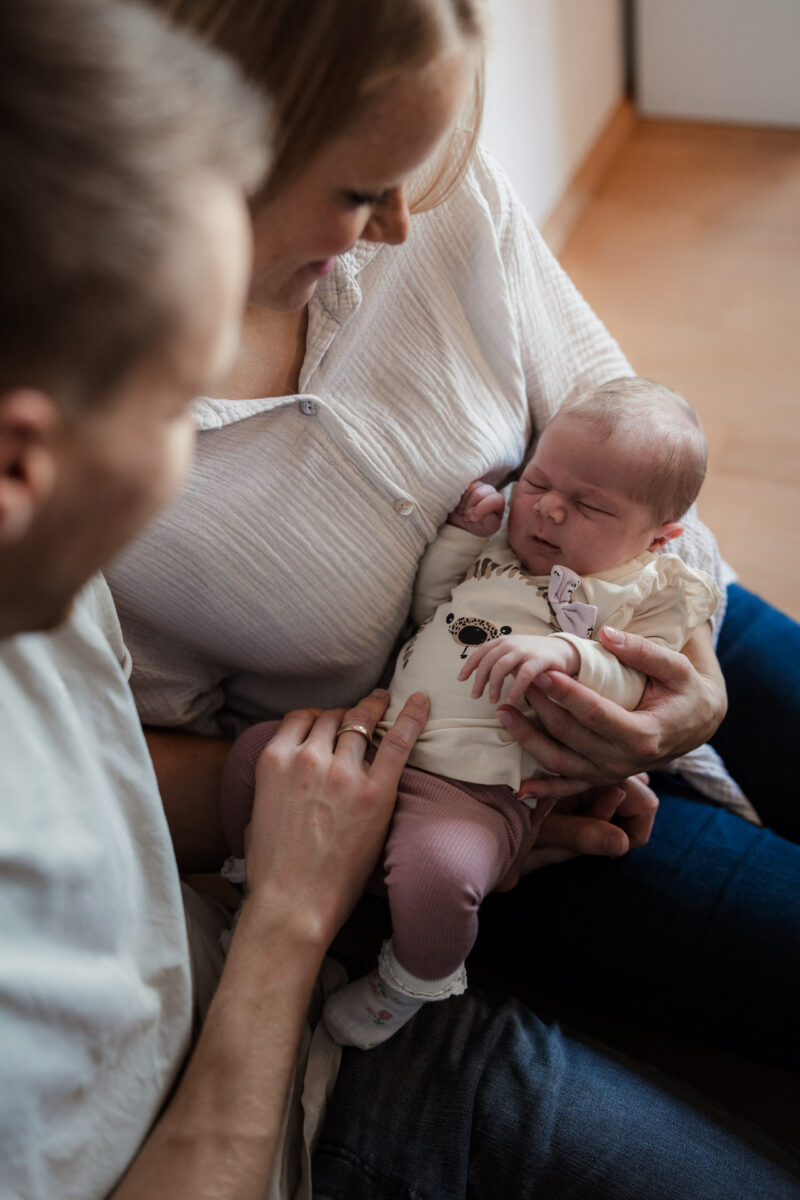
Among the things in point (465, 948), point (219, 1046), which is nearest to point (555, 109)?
point (465, 948)

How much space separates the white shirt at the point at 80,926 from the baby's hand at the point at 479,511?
17.0 inches

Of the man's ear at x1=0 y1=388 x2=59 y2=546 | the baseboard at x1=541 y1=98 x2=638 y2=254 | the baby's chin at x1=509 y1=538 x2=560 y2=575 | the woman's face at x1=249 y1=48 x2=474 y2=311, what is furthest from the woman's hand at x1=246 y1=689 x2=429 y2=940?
the baseboard at x1=541 y1=98 x2=638 y2=254

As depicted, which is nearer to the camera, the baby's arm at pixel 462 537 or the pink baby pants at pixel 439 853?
the pink baby pants at pixel 439 853

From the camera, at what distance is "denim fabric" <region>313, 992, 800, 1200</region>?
83 cm

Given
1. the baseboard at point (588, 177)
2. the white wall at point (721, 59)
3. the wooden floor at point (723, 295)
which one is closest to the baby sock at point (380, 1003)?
the wooden floor at point (723, 295)

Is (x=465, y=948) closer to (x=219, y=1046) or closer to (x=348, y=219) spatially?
(x=219, y=1046)

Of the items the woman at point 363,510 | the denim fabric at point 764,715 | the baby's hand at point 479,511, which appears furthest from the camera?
the denim fabric at point 764,715

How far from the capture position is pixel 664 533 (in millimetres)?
1103

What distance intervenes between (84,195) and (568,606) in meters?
0.71

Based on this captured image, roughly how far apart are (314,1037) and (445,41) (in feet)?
2.65

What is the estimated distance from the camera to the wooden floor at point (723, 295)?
75.0 inches

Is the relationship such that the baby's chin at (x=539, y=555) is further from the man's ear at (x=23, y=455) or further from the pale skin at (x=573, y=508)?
the man's ear at (x=23, y=455)

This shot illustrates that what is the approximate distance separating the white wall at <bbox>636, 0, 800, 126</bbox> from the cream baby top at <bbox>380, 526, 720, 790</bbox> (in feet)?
7.19

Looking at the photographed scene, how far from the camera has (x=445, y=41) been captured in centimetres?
65
